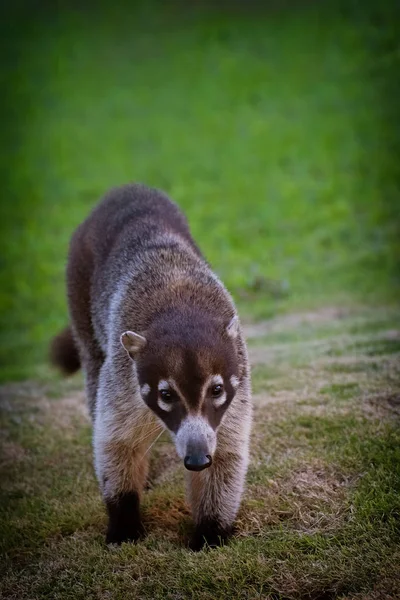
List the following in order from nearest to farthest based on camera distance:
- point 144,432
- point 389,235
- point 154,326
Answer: point 154,326 < point 144,432 < point 389,235

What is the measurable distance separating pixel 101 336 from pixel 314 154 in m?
9.39

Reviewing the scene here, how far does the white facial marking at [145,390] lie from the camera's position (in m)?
3.93

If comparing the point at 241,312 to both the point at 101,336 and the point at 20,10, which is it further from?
the point at 20,10

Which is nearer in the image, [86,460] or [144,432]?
[144,432]

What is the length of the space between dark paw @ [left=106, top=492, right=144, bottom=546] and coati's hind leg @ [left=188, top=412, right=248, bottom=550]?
0.33 m

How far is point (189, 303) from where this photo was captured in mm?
4184

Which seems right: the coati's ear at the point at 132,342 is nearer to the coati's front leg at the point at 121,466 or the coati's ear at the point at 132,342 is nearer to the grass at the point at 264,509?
the coati's front leg at the point at 121,466

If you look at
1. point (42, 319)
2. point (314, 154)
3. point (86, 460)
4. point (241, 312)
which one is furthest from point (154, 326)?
point (314, 154)

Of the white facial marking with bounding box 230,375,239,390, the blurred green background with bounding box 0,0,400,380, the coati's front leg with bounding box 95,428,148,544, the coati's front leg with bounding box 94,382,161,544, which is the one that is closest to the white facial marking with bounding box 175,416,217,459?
the white facial marking with bounding box 230,375,239,390

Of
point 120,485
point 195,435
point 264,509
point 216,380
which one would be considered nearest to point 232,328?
point 216,380

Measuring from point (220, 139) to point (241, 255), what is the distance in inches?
145

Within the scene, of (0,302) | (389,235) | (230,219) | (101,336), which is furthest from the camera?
(230,219)

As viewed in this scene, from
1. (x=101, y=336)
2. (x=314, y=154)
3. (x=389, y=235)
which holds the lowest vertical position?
(x=101, y=336)

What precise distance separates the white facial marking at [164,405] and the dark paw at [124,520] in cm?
82
